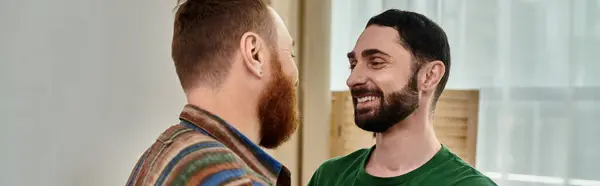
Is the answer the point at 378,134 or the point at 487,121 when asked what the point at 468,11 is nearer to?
the point at 487,121

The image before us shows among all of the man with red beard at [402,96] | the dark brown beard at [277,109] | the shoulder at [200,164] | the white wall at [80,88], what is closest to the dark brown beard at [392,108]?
the man with red beard at [402,96]

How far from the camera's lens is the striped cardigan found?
822mm

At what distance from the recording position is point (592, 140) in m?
1.55

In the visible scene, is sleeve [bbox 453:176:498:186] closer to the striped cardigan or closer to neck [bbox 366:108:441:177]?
neck [bbox 366:108:441:177]

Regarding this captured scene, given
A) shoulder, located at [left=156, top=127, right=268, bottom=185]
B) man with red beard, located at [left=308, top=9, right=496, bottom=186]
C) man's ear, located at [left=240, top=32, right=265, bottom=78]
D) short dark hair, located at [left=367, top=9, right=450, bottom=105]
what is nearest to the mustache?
man with red beard, located at [left=308, top=9, right=496, bottom=186]

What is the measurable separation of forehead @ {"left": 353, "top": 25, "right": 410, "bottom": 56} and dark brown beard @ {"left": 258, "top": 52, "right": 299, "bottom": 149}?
313 millimetres

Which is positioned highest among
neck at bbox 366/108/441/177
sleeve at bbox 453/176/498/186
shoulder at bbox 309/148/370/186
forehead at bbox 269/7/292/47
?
forehead at bbox 269/7/292/47

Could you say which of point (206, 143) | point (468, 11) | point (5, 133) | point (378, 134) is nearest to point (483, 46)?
point (468, 11)

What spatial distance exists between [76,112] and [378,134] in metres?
0.67

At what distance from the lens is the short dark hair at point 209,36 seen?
965mm

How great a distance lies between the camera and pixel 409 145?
129cm

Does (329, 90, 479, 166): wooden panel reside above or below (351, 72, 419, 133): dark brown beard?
below

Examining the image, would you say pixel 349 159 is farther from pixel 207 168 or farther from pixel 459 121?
pixel 207 168

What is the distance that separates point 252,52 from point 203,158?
0.23 meters
